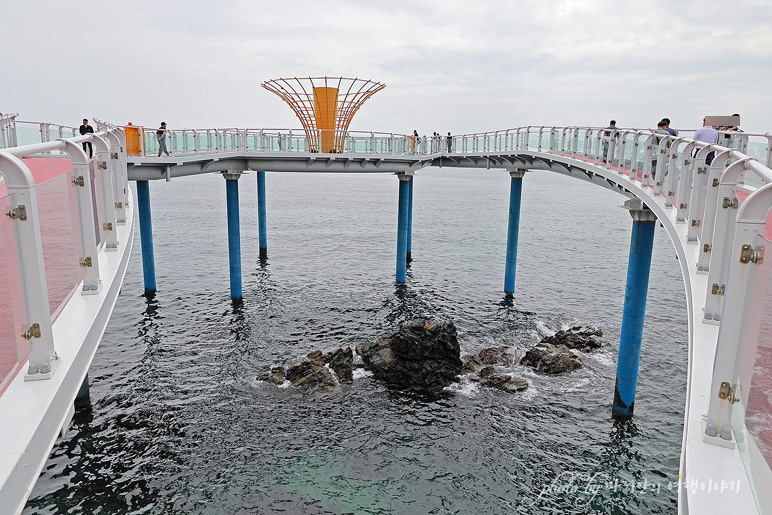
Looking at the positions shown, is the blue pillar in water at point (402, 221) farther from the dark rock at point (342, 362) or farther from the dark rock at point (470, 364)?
the dark rock at point (342, 362)

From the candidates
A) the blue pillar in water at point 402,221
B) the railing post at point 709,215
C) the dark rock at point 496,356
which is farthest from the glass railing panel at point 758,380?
the blue pillar in water at point 402,221

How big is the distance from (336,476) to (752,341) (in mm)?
11303

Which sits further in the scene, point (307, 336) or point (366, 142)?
point (366, 142)

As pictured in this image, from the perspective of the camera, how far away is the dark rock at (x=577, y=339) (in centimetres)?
2117

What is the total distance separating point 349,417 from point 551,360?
7860 mm

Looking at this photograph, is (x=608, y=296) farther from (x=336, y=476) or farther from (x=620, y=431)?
(x=336, y=476)

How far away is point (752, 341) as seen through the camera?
135 inches

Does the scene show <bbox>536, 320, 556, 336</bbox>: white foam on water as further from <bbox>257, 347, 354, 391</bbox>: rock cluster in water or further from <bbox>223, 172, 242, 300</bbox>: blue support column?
<bbox>223, 172, 242, 300</bbox>: blue support column

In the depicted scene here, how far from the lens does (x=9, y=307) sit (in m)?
3.82

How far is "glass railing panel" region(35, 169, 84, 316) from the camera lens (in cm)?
453

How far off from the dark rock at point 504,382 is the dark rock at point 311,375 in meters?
5.04

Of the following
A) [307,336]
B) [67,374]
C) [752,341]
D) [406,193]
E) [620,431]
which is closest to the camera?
[752,341]

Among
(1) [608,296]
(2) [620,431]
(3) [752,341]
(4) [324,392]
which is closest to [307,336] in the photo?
(4) [324,392]

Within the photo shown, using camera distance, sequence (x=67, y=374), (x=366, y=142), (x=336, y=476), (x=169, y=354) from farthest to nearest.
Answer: (x=366, y=142)
(x=169, y=354)
(x=336, y=476)
(x=67, y=374)
